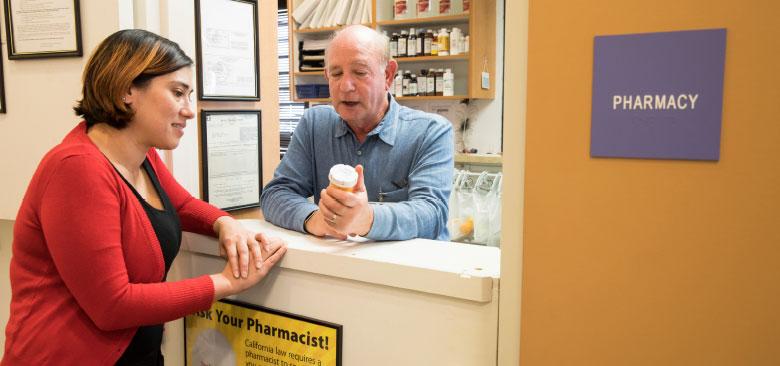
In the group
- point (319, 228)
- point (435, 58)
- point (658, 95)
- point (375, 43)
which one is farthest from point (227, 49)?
point (435, 58)

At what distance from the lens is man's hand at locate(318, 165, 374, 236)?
123 centimetres

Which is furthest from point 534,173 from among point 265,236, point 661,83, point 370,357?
point 265,236

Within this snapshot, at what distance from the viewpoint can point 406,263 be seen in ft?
3.58

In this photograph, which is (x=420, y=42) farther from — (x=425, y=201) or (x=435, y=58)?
(x=425, y=201)

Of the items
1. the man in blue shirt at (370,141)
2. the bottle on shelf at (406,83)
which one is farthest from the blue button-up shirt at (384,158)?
the bottle on shelf at (406,83)

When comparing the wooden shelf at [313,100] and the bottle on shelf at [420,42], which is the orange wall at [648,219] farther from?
the wooden shelf at [313,100]

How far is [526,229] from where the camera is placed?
89 cm

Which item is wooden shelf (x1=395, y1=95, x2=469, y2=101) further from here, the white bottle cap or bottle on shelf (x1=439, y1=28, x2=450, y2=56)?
the white bottle cap

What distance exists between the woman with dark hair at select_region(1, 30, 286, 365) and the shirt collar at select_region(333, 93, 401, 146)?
655mm

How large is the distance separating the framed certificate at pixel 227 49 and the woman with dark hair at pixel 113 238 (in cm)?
68

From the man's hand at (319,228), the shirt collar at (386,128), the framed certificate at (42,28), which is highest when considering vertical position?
the framed certificate at (42,28)

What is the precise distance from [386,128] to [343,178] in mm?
720

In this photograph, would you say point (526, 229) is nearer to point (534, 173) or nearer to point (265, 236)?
point (534, 173)

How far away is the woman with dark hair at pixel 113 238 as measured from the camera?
1.07m
